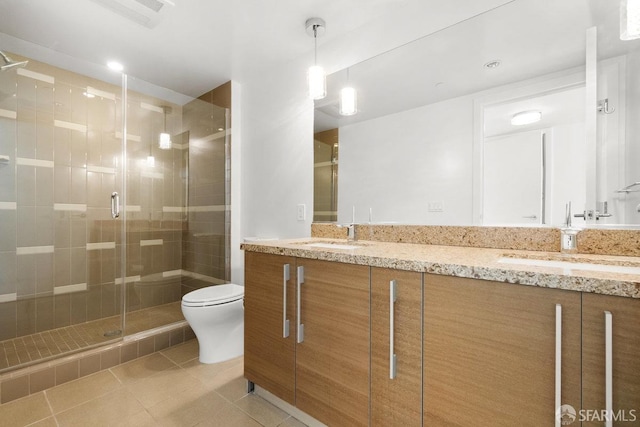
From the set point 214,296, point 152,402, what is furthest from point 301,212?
point 152,402

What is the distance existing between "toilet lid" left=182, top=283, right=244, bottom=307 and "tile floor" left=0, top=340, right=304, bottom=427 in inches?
17.7

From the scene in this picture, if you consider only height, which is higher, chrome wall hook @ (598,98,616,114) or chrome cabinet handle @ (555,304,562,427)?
chrome wall hook @ (598,98,616,114)

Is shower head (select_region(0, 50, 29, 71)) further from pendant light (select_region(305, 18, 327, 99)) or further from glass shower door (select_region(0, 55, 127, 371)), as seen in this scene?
pendant light (select_region(305, 18, 327, 99))

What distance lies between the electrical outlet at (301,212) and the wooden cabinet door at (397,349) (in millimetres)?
1144

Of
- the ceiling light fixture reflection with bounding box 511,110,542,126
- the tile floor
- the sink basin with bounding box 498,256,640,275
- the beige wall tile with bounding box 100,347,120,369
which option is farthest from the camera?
the beige wall tile with bounding box 100,347,120,369

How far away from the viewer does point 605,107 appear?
1.17m

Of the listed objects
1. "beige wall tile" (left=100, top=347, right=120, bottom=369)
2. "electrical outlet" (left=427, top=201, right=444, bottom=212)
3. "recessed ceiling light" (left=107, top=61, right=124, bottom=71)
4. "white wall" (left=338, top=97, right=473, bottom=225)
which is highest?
"recessed ceiling light" (left=107, top=61, right=124, bottom=71)

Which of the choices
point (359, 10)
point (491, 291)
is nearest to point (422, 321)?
point (491, 291)

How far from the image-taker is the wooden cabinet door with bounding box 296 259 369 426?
3.71ft

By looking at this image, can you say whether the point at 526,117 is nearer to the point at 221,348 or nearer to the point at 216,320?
the point at 216,320

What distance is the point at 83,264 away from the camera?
2477 millimetres

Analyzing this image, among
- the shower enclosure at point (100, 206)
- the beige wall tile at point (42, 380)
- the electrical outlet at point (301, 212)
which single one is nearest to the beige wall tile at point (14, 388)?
the beige wall tile at point (42, 380)

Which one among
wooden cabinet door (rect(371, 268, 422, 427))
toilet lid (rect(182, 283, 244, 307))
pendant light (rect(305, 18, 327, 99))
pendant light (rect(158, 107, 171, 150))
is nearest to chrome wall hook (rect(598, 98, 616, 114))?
wooden cabinet door (rect(371, 268, 422, 427))

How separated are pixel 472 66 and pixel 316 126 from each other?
1.02 meters
